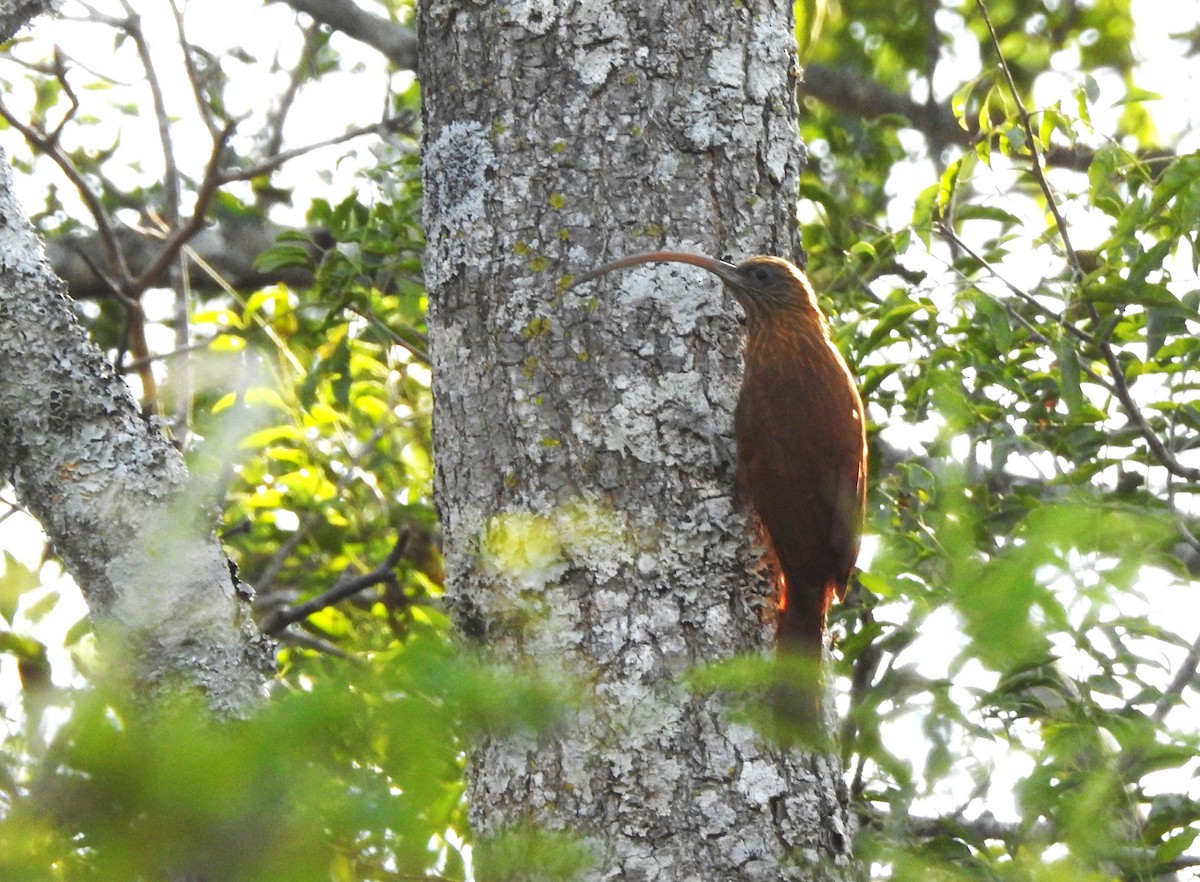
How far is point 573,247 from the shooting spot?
8.56 ft

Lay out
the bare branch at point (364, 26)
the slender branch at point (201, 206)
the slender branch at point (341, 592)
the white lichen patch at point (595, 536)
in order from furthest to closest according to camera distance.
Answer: the bare branch at point (364, 26), the slender branch at point (201, 206), the slender branch at point (341, 592), the white lichen patch at point (595, 536)

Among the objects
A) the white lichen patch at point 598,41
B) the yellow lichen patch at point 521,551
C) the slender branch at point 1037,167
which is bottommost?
the yellow lichen patch at point 521,551

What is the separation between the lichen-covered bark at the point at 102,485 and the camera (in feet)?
7.49

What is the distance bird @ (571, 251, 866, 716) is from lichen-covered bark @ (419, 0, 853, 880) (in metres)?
0.07

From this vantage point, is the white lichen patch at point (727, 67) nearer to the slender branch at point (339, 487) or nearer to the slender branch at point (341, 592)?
the slender branch at point (341, 592)

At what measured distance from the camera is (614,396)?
2.54 m

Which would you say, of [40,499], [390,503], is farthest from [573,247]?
[390,503]

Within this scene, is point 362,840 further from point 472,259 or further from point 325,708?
point 472,259

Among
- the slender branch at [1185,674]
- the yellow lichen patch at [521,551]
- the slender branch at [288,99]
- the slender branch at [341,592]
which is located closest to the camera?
the yellow lichen patch at [521,551]

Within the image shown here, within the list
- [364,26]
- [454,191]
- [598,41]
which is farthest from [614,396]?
[364,26]

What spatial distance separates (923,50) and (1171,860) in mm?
4974

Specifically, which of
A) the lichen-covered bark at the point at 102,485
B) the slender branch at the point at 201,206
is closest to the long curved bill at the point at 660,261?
the lichen-covered bark at the point at 102,485

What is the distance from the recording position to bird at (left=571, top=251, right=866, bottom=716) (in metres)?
2.68

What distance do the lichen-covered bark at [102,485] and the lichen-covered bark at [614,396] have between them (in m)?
0.46
